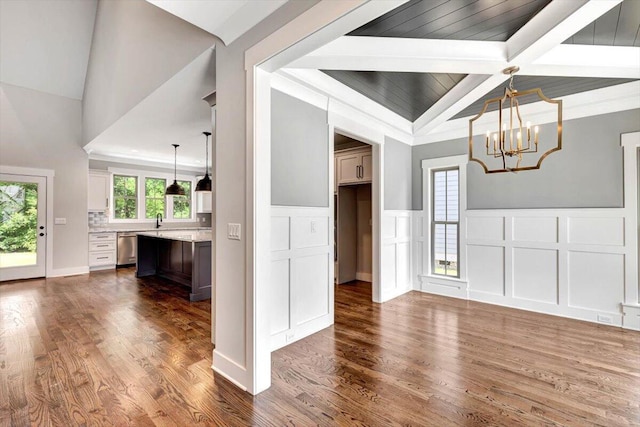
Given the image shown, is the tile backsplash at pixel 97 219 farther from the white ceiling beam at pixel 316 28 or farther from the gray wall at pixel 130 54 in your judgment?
the white ceiling beam at pixel 316 28

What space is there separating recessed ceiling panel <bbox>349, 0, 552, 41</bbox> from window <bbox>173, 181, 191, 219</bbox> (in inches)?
293

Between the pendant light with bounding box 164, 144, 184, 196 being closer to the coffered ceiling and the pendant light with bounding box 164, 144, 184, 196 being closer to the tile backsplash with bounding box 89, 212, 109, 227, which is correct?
the tile backsplash with bounding box 89, 212, 109, 227

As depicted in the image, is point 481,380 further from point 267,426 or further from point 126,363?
point 126,363

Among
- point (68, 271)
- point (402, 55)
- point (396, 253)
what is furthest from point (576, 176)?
point (68, 271)

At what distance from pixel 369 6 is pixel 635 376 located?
3236 mm

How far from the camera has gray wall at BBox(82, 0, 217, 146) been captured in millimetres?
2840

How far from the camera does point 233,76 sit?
2.29 m

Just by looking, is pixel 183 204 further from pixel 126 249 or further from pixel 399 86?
pixel 399 86

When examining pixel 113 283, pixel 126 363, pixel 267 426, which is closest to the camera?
pixel 267 426

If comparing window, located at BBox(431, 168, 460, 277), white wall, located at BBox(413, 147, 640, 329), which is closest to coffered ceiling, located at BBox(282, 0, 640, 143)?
white wall, located at BBox(413, 147, 640, 329)

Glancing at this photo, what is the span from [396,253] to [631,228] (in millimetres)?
2652

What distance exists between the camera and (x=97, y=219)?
714cm

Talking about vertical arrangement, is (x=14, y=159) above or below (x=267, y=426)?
above

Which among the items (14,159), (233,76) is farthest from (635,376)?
(14,159)
